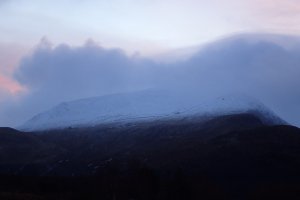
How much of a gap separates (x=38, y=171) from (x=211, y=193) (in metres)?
96.0

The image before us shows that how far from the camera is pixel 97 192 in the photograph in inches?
3474

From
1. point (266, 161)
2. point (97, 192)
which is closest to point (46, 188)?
point (97, 192)

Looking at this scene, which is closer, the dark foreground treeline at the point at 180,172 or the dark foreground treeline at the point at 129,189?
the dark foreground treeline at the point at 129,189

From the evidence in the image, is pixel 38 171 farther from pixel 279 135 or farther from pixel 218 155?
pixel 279 135

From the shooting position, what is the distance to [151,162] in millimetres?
162750

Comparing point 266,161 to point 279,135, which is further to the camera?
point 279,135

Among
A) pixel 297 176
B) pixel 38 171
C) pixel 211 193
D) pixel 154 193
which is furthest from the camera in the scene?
pixel 38 171

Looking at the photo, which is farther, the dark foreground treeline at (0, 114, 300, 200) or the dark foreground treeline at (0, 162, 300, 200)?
the dark foreground treeline at (0, 114, 300, 200)

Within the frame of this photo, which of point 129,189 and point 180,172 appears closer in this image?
point 180,172

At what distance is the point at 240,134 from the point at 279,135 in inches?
494

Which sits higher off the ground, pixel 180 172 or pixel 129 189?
pixel 180 172

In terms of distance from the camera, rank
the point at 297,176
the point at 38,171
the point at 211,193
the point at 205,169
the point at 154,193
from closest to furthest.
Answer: the point at 154,193
the point at 211,193
the point at 297,176
the point at 205,169
the point at 38,171

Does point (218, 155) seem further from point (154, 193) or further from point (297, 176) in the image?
point (154, 193)

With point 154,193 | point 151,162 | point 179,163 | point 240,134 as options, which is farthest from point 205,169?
point 154,193
